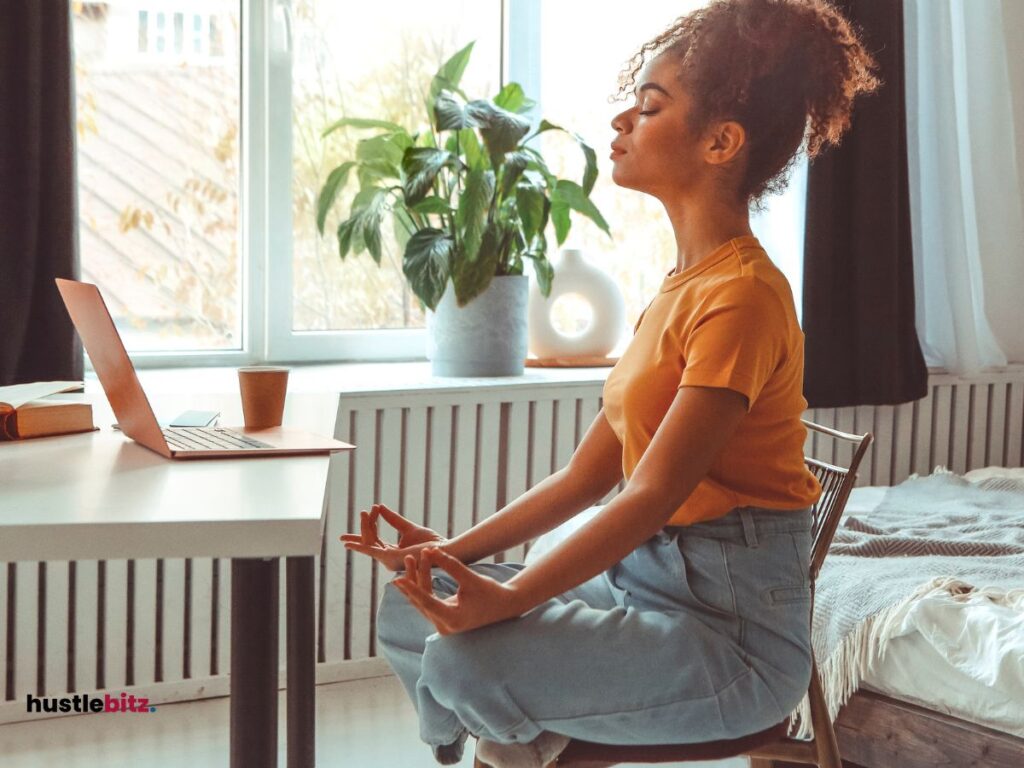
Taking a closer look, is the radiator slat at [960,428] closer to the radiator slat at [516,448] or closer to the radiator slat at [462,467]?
the radiator slat at [516,448]

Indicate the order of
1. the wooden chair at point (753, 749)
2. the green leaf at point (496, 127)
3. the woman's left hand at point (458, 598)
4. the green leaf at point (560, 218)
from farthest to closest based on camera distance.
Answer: the green leaf at point (560, 218) → the green leaf at point (496, 127) → the wooden chair at point (753, 749) → the woman's left hand at point (458, 598)

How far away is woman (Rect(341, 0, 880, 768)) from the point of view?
3.57ft

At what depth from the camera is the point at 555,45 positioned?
9.62 feet

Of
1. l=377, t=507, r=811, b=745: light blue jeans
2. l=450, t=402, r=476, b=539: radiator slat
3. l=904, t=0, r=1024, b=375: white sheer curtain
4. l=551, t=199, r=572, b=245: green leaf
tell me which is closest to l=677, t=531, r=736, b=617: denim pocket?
l=377, t=507, r=811, b=745: light blue jeans

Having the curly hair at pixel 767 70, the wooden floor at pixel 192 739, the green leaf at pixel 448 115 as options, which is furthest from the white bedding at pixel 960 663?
the green leaf at pixel 448 115

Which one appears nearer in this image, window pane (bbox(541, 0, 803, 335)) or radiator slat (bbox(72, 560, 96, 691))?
radiator slat (bbox(72, 560, 96, 691))

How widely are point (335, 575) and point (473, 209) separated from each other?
2.68ft

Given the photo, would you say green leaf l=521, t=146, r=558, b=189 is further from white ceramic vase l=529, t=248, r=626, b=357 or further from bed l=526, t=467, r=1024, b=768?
bed l=526, t=467, r=1024, b=768

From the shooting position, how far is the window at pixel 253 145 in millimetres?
2592

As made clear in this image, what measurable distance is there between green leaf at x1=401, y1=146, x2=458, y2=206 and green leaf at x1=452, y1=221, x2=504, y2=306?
159 mm

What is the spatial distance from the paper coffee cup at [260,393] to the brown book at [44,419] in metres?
0.19

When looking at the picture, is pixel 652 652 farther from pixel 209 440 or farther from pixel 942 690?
pixel 942 690

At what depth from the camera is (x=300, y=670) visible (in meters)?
1.38

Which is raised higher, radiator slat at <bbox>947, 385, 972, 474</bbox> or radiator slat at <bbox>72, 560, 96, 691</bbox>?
radiator slat at <bbox>947, 385, 972, 474</bbox>
